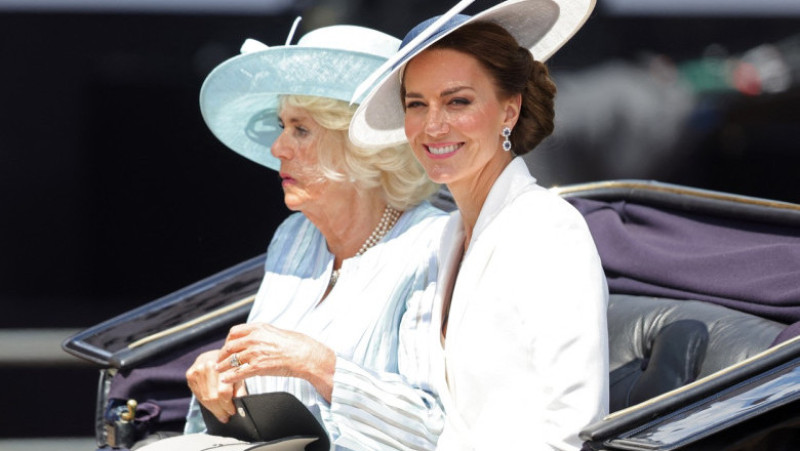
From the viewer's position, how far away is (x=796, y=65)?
408 centimetres

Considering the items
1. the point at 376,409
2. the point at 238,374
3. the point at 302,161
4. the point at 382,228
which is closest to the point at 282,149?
the point at 302,161

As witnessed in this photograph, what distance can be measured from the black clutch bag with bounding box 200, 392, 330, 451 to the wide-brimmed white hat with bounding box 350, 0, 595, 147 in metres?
0.59

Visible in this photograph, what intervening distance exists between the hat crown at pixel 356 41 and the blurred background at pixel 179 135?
128cm

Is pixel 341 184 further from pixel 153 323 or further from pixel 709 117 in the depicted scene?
pixel 709 117

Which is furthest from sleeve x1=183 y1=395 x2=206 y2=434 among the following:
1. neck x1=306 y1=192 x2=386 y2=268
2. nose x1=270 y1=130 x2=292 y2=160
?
nose x1=270 y1=130 x2=292 y2=160

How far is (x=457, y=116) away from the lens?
2.27m

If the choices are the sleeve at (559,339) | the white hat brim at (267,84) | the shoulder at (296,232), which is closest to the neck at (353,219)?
the shoulder at (296,232)

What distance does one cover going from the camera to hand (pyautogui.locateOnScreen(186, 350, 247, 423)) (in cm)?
251

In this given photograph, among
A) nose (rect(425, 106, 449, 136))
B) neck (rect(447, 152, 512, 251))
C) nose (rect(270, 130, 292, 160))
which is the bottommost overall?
neck (rect(447, 152, 512, 251))

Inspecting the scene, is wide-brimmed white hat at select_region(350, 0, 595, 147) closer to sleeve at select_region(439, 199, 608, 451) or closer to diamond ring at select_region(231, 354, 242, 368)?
sleeve at select_region(439, 199, 608, 451)

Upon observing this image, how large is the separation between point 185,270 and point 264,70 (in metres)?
1.82

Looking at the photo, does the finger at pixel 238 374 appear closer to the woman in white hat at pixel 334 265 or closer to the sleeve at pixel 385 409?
the woman in white hat at pixel 334 265

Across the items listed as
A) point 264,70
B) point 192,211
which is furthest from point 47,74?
point 264,70

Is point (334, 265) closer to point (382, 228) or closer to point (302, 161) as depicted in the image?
point (382, 228)
